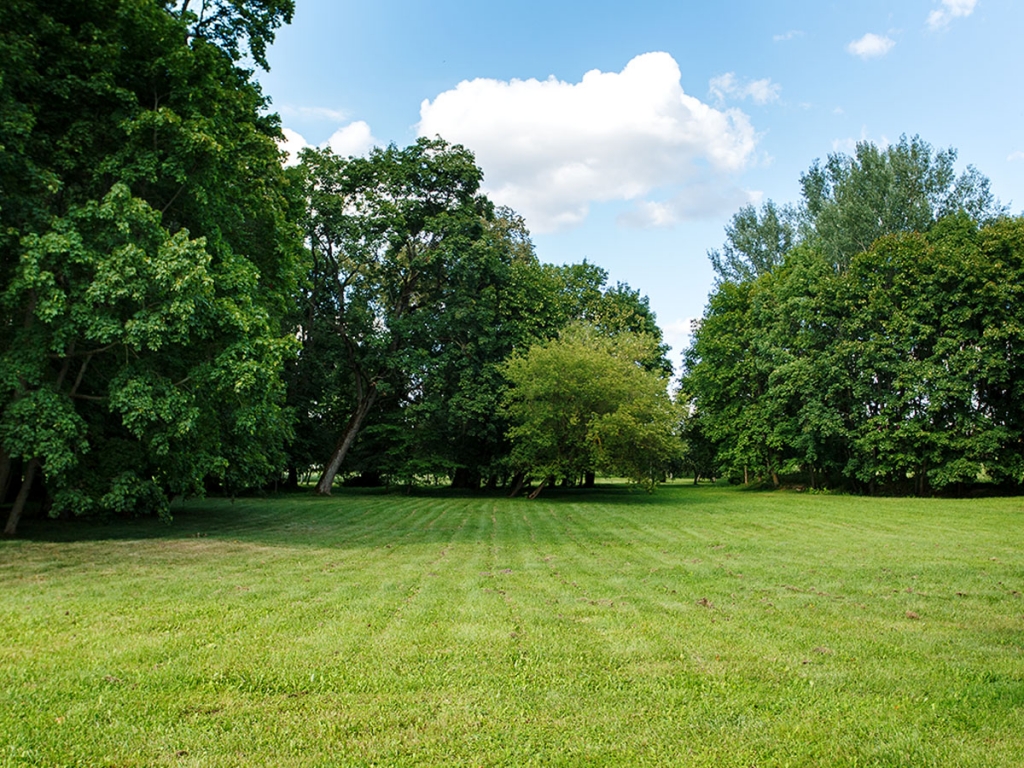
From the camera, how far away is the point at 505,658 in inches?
212

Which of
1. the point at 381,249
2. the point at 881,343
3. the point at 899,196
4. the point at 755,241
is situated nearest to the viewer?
the point at 881,343

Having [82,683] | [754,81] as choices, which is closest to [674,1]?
[754,81]

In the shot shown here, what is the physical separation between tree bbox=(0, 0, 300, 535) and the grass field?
2.46m

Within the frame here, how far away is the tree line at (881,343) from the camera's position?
28453 millimetres

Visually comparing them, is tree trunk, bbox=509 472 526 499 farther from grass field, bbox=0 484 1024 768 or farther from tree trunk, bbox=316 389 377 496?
grass field, bbox=0 484 1024 768

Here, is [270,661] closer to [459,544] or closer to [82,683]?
[82,683]

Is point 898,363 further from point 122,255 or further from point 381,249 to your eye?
point 122,255

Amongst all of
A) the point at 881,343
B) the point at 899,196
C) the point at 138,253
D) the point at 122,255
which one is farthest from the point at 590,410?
→ the point at 899,196

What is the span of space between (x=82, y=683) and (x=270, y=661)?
1299 mm

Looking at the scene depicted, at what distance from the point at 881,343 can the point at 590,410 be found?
1563 cm

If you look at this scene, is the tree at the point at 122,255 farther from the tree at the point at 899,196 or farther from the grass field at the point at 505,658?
the tree at the point at 899,196

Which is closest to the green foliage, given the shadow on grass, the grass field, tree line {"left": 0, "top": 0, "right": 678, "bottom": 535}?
the shadow on grass

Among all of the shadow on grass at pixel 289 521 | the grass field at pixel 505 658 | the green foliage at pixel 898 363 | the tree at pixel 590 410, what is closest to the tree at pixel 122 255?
the shadow on grass at pixel 289 521

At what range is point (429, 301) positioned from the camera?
3259 cm
